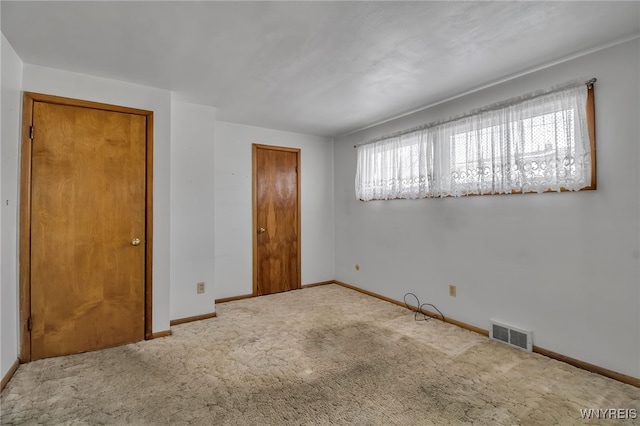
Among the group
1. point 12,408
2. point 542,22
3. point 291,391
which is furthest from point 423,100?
point 12,408

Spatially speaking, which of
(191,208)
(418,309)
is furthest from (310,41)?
(418,309)

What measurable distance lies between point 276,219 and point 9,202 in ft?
9.48

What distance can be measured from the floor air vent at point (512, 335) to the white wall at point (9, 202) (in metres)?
3.90

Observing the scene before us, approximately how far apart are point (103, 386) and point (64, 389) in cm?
24

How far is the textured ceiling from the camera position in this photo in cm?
179

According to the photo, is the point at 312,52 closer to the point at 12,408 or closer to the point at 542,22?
the point at 542,22

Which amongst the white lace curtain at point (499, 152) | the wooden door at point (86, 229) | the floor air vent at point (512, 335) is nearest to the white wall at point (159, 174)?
the wooden door at point (86, 229)

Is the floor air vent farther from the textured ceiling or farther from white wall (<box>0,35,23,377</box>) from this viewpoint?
white wall (<box>0,35,23,377</box>)

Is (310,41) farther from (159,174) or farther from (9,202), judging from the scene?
(9,202)

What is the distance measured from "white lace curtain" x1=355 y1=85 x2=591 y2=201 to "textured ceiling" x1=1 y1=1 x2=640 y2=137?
0.37 m

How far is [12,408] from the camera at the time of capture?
6.03 ft

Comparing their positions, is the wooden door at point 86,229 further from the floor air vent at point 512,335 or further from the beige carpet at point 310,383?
the floor air vent at point 512,335

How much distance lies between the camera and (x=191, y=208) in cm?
346

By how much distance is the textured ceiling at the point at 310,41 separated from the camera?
1789 mm
